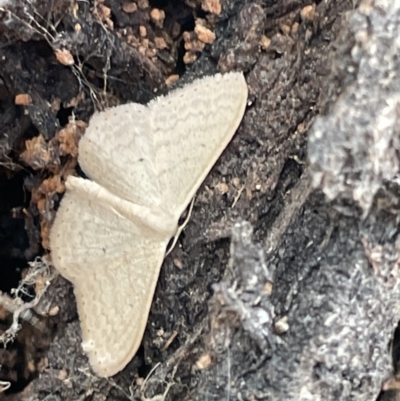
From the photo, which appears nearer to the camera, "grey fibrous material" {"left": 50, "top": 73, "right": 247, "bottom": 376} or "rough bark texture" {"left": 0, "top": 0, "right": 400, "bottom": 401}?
"rough bark texture" {"left": 0, "top": 0, "right": 400, "bottom": 401}

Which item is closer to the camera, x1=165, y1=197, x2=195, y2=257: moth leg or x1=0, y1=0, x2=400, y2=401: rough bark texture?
x1=0, y1=0, x2=400, y2=401: rough bark texture

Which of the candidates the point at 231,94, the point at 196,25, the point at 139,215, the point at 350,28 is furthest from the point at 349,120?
the point at 139,215

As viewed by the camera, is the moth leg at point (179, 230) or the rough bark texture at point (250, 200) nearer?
the rough bark texture at point (250, 200)

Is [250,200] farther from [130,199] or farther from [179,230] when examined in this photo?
[130,199]

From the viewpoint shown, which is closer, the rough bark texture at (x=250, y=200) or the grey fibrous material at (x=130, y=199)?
the rough bark texture at (x=250, y=200)
